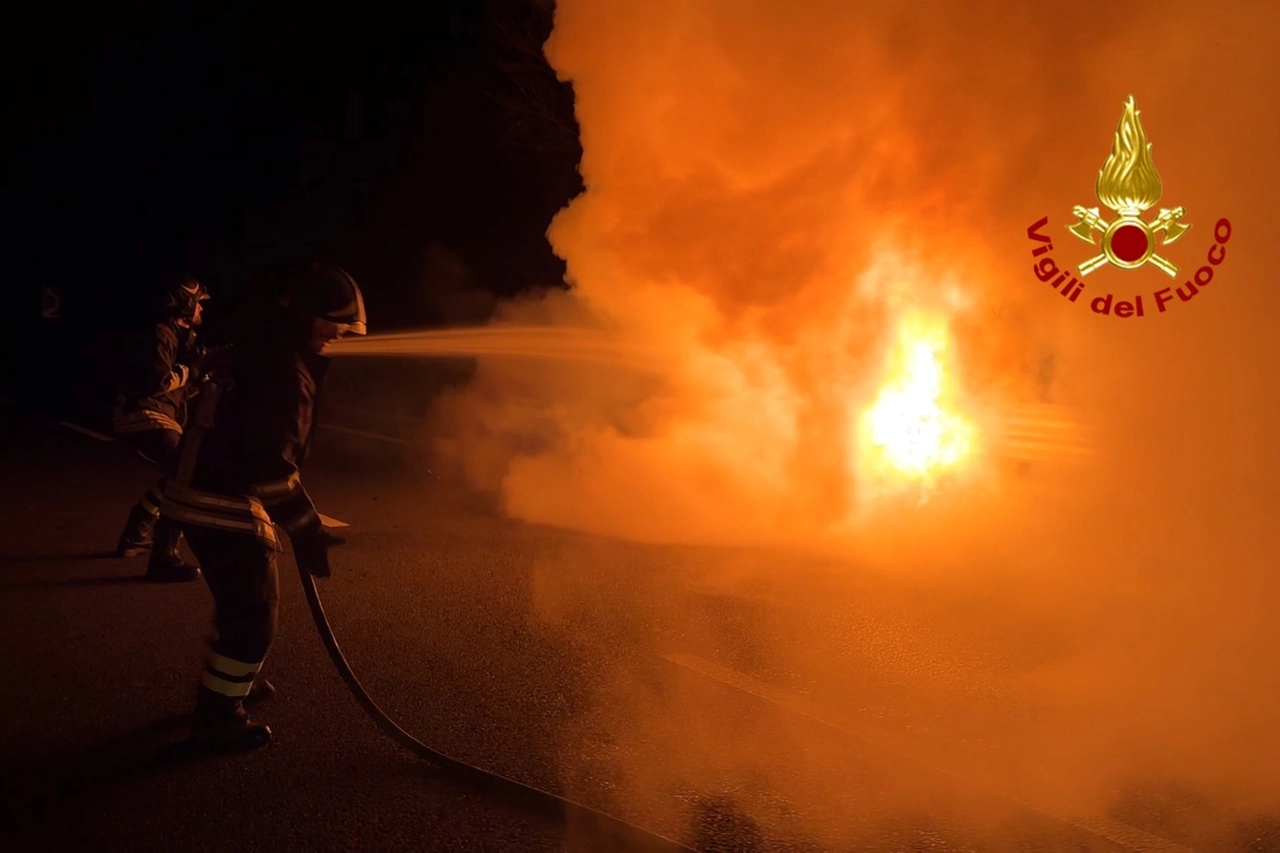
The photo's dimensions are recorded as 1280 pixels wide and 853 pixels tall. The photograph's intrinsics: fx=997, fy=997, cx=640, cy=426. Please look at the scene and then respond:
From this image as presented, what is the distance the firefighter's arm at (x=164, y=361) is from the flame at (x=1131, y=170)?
6083 mm

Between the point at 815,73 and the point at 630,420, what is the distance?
9.79 ft

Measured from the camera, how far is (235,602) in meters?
3.60

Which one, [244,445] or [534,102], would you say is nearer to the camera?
[244,445]

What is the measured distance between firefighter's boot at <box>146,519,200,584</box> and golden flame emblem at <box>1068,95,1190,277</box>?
20.3 ft

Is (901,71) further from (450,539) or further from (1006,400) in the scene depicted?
(450,539)

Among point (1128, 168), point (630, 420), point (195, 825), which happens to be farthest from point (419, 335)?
point (195, 825)

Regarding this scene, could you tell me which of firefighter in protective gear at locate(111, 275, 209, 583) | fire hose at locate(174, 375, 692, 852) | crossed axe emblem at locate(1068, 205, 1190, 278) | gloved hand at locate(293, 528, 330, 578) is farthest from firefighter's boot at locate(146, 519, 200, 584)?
crossed axe emblem at locate(1068, 205, 1190, 278)

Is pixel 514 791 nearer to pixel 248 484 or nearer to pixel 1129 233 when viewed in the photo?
pixel 248 484

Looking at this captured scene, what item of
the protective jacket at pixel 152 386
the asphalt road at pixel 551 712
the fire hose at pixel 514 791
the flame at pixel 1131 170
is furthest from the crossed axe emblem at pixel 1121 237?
the protective jacket at pixel 152 386

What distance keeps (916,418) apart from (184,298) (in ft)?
16.3

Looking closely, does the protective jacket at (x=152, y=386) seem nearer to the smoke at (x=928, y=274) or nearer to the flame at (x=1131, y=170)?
the smoke at (x=928, y=274)

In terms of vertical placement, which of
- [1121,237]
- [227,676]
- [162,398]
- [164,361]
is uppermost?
[1121,237]

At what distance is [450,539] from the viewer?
694cm

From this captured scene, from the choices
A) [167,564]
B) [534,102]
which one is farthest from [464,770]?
[534,102]
